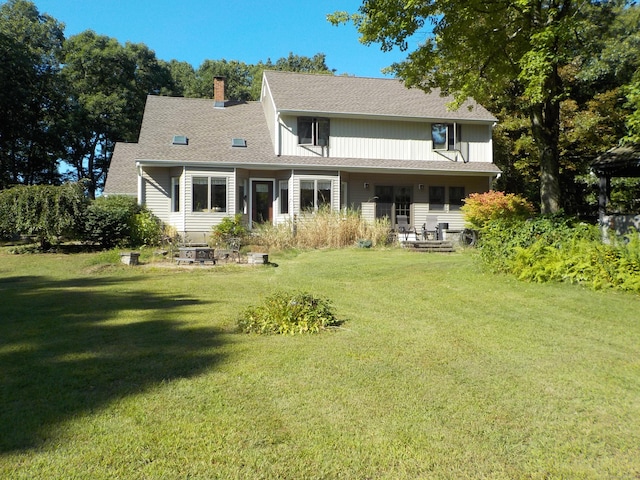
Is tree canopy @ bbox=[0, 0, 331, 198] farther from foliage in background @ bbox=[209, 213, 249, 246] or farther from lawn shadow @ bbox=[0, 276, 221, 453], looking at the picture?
lawn shadow @ bbox=[0, 276, 221, 453]

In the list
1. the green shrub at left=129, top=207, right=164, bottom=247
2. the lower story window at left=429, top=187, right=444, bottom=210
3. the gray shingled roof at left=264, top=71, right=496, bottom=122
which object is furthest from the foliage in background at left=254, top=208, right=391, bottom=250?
the gray shingled roof at left=264, top=71, right=496, bottom=122

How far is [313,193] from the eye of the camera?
21047 millimetres

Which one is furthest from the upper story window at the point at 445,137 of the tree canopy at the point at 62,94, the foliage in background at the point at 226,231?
the tree canopy at the point at 62,94

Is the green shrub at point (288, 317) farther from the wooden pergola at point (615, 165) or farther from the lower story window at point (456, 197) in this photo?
the lower story window at point (456, 197)

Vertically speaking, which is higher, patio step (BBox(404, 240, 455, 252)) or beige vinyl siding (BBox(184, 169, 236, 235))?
beige vinyl siding (BBox(184, 169, 236, 235))

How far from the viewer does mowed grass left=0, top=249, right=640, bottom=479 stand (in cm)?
312

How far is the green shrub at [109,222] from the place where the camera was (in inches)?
682

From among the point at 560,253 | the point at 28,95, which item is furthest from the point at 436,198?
the point at 28,95

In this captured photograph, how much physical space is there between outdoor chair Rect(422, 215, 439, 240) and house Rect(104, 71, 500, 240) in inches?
40.4

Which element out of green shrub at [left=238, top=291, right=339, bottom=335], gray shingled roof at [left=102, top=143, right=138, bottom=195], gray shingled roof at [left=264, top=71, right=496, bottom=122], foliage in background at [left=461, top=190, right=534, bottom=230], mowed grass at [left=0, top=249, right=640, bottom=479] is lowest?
mowed grass at [left=0, top=249, right=640, bottom=479]

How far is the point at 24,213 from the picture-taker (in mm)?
16812

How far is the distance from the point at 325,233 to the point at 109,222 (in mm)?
7518

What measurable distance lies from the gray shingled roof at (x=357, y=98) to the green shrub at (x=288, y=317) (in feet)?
50.4

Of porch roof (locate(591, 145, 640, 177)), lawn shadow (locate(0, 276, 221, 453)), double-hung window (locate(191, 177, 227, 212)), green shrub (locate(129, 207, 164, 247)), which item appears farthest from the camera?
double-hung window (locate(191, 177, 227, 212))
